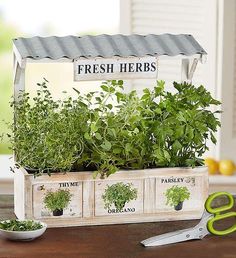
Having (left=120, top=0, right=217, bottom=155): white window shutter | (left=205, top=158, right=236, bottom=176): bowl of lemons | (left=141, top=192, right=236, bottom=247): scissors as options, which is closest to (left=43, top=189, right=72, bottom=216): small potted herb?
(left=141, top=192, right=236, bottom=247): scissors

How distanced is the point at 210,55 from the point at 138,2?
410 millimetres

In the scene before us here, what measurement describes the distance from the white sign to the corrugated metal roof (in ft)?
0.06

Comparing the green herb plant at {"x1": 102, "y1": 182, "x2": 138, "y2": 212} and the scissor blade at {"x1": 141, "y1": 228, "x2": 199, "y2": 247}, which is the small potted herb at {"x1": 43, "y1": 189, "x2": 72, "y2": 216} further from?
the scissor blade at {"x1": 141, "y1": 228, "x2": 199, "y2": 247}

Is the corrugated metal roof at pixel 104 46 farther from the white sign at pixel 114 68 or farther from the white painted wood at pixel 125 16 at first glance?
the white painted wood at pixel 125 16

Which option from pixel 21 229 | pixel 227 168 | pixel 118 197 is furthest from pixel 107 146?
pixel 227 168

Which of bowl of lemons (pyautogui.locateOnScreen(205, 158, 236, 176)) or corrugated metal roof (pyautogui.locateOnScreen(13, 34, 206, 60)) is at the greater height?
corrugated metal roof (pyautogui.locateOnScreen(13, 34, 206, 60))

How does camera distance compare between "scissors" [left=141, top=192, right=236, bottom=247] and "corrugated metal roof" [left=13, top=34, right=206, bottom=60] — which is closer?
"scissors" [left=141, top=192, right=236, bottom=247]

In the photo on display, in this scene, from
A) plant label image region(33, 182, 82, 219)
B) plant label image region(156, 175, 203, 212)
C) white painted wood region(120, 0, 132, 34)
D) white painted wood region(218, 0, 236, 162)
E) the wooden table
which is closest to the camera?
the wooden table

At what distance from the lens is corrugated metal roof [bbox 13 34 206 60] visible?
2.92 meters

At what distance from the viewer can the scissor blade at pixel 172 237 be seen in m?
2.70

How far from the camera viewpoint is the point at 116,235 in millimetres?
2787

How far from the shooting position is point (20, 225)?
107 inches

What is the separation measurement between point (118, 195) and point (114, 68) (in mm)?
390

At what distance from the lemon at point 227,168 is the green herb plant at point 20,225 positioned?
1790mm
